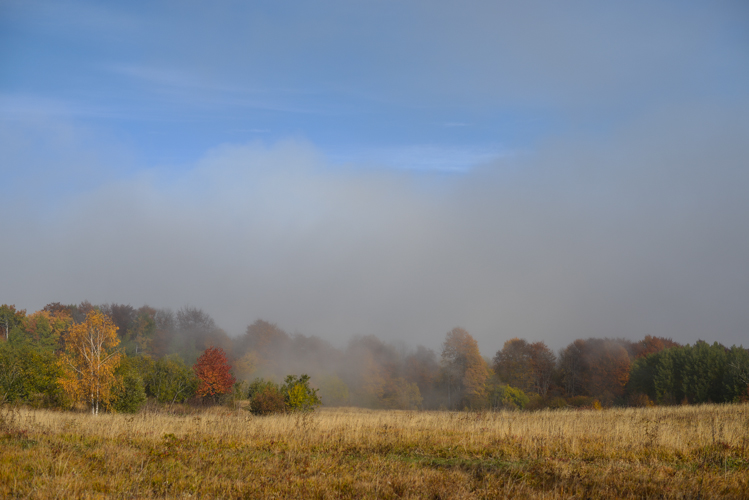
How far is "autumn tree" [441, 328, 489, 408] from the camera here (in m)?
63.6

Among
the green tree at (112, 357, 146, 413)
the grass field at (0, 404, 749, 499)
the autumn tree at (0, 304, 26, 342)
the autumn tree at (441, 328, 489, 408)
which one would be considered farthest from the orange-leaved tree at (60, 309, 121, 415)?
the autumn tree at (0, 304, 26, 342)

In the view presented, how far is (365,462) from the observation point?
31.6 ft

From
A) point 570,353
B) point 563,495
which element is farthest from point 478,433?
point 570,353

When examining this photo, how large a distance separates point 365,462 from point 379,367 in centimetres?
6795

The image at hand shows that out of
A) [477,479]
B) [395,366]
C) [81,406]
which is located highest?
[477,479]

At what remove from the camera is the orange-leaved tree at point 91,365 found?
85.1ft

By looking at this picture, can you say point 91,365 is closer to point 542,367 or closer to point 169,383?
point 169,383

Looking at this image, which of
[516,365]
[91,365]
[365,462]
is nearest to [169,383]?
[91,365]

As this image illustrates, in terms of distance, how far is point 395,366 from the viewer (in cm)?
8106

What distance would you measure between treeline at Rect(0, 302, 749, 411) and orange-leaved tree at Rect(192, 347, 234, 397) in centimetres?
85

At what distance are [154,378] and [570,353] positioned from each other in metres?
68.2

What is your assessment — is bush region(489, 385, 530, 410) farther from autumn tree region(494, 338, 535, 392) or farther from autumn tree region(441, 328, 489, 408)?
autumn tree region(494, 338, 535, 392)

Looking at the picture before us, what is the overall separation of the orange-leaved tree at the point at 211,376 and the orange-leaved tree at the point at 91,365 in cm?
987

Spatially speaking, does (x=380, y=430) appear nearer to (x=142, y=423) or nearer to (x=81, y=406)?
(x=142, y=423)
